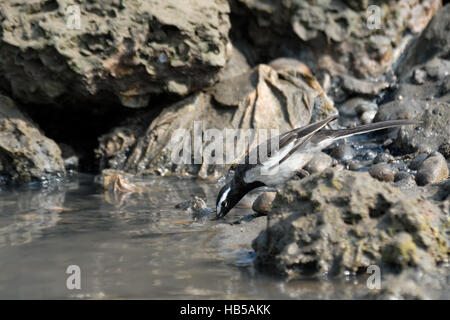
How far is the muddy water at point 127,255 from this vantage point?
3.68 m

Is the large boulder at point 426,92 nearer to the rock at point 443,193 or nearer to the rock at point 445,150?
the rock at point 445,150

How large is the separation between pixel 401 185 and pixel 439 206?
7.39ft

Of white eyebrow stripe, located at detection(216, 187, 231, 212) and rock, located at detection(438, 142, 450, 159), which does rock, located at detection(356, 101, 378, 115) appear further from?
white eyebrow stripe, located at detection(216, 187, 231, 212)

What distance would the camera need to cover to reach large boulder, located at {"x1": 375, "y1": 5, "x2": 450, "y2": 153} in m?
8.14

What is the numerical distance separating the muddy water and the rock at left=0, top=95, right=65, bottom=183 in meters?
1.58

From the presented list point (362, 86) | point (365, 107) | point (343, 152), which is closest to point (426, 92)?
point (365, 107)

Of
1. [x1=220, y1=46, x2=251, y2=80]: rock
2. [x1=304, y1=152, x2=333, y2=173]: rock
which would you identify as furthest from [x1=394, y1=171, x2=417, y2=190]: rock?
[x1=220, y1=46, x2=251, y2=80]: rock

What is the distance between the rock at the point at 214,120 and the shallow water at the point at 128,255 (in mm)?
1734

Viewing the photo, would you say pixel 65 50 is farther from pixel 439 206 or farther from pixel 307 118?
pixel 439 206

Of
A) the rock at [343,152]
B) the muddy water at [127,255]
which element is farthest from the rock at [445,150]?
the muddy water at [127,255]

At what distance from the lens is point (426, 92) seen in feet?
32.0

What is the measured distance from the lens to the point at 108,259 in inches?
178
